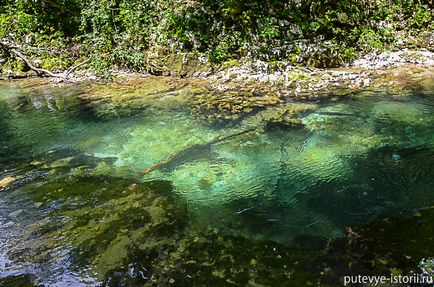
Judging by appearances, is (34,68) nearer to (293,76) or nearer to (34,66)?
(34,66)

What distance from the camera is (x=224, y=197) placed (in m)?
4.55

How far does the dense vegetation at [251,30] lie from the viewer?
9859 millimetres

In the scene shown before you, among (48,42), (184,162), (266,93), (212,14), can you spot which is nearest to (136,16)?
(212,14)

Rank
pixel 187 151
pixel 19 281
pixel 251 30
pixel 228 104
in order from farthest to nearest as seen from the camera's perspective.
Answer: pixel 251 30
pixel 228 104
pixel 187 151
pixel 19 281

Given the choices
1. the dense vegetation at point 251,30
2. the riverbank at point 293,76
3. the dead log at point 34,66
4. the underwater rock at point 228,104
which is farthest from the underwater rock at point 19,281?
the dead log at point 34,66

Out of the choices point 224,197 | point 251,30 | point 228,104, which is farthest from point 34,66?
point 224,197

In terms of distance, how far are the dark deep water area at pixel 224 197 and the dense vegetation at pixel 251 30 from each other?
3.06 m

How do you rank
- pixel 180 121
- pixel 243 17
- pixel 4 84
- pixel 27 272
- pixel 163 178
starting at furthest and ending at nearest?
pixel 4 84 → pixel 243 17 → pixel 180 121 → pixel 163 178 → pixel 27 272

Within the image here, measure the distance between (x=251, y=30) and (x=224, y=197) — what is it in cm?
715

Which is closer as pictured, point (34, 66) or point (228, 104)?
point (228, 104)

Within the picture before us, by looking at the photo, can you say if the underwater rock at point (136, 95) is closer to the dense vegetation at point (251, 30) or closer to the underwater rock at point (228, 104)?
the underwater rock at point (228, 104)

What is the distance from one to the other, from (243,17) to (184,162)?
648cm

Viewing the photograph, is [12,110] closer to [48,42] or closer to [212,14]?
[48,42]

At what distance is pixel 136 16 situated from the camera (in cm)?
1163
